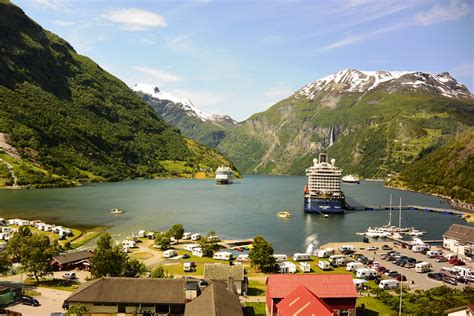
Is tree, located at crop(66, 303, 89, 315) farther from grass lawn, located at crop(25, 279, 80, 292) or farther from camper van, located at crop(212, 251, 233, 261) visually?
camper van, located at crop(212, 251, 233, 261)

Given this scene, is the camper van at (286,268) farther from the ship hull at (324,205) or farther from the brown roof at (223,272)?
the ship hull at (324,205)

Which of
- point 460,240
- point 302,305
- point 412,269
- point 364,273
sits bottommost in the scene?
point 412,269

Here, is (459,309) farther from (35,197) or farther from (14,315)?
(35,197)

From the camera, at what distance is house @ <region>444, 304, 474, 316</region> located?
36578mm

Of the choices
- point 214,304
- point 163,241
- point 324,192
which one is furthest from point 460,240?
point 324,192

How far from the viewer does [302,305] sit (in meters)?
34.4

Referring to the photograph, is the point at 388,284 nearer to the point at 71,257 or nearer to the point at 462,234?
the point at 462,234

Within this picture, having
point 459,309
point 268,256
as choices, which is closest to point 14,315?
point 268,256

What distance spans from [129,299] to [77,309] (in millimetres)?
4980

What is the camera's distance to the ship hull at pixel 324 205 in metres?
138

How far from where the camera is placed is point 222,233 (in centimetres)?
9875

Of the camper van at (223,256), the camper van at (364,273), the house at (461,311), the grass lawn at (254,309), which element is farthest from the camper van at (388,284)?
the camper van at (223,256)

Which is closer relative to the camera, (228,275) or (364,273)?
(228,275)

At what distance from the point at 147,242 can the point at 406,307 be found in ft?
170
